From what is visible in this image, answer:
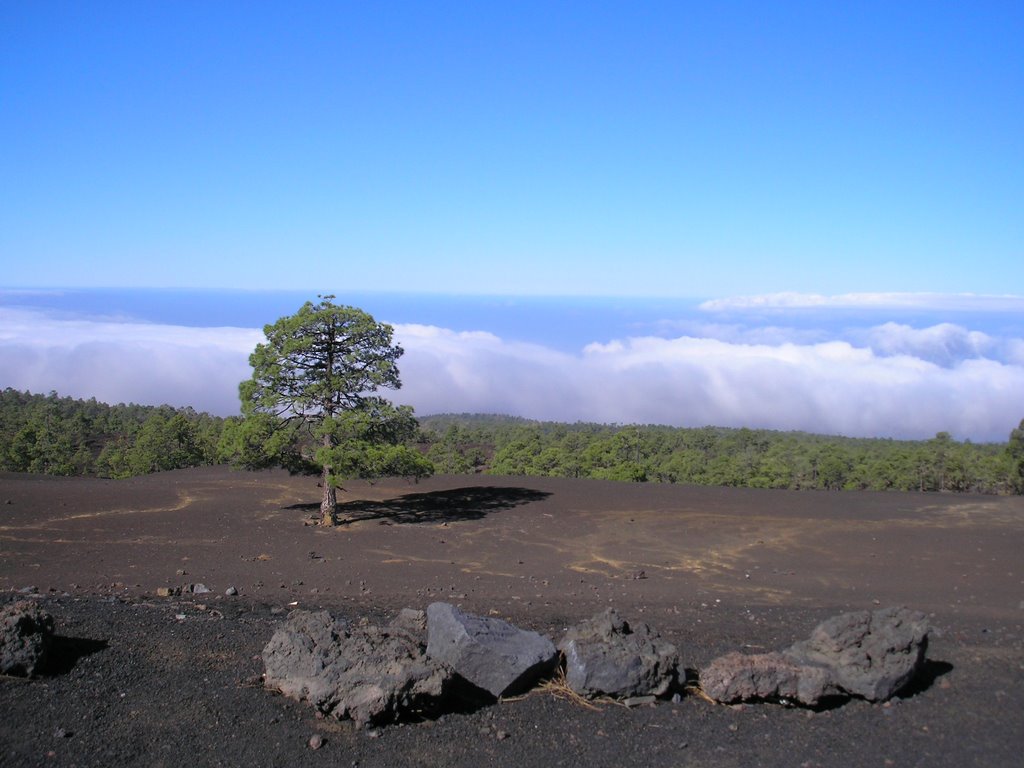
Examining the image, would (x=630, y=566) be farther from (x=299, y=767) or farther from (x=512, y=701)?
(x=299, y=767)

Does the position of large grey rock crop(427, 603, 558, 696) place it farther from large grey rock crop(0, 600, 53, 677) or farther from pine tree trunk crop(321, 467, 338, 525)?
pine tree trunk crop(321, 467, 338, 525)

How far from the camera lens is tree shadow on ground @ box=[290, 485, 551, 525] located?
17.5m

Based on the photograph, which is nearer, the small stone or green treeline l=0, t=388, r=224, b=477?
the small stone

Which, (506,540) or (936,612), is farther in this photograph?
(506,540)

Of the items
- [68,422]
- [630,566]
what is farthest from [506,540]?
[68,422]

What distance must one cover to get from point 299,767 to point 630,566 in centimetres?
954

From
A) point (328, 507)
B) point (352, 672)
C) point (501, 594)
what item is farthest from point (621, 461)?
point (352, 672)

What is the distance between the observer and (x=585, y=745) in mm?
5223

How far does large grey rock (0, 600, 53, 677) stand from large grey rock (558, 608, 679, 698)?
4095 millimetres

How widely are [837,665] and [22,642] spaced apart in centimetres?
648

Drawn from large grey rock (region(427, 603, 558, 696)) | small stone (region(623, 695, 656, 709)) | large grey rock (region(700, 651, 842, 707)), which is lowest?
small stone (region(623, 695, 656, 709))

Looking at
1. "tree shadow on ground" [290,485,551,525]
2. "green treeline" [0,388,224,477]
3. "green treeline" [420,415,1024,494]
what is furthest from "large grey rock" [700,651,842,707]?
"green treeline" [0,388,224,477]

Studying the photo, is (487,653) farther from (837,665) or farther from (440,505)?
(440,505)

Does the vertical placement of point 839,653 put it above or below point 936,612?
above
